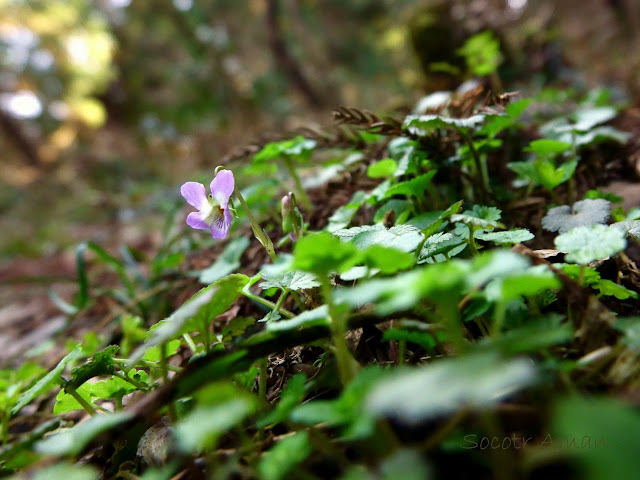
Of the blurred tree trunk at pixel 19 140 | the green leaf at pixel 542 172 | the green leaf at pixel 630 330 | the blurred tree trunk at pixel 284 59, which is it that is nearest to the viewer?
the green leaf at pixel 630 330

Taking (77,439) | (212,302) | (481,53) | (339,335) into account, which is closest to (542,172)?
(339,335)

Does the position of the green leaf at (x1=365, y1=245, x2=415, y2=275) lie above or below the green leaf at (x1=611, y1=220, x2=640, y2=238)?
above

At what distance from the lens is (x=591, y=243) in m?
0.67

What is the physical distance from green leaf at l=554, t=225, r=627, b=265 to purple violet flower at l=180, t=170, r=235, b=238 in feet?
2.18

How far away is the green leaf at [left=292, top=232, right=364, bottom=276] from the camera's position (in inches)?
20.9

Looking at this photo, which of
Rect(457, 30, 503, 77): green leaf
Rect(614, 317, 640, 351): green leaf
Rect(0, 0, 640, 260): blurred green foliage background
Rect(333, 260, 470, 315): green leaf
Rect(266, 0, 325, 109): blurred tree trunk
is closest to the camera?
Rect(333, 260, 470, 315): green leaf

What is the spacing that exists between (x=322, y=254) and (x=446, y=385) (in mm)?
239

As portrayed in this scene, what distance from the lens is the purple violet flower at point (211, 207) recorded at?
93 cm

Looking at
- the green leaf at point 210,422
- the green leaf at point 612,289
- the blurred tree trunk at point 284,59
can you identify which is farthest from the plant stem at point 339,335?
the blurred tree trunk at point 284,59

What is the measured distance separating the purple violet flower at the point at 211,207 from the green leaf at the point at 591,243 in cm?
67

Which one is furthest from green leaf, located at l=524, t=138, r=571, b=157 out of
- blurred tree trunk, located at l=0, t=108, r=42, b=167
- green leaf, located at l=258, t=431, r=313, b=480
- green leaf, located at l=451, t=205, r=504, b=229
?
blurred tree trunk, located at l=0, t=108, r=42, b=167

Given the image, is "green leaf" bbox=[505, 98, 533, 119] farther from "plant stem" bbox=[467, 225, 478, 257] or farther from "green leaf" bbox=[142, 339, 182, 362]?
"green leaf" bbox=[142, 339, 182, 362]

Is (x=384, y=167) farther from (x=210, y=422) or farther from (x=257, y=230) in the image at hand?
(x=210, y=422)

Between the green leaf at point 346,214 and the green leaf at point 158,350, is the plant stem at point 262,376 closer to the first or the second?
the green leaf at point 158,350
